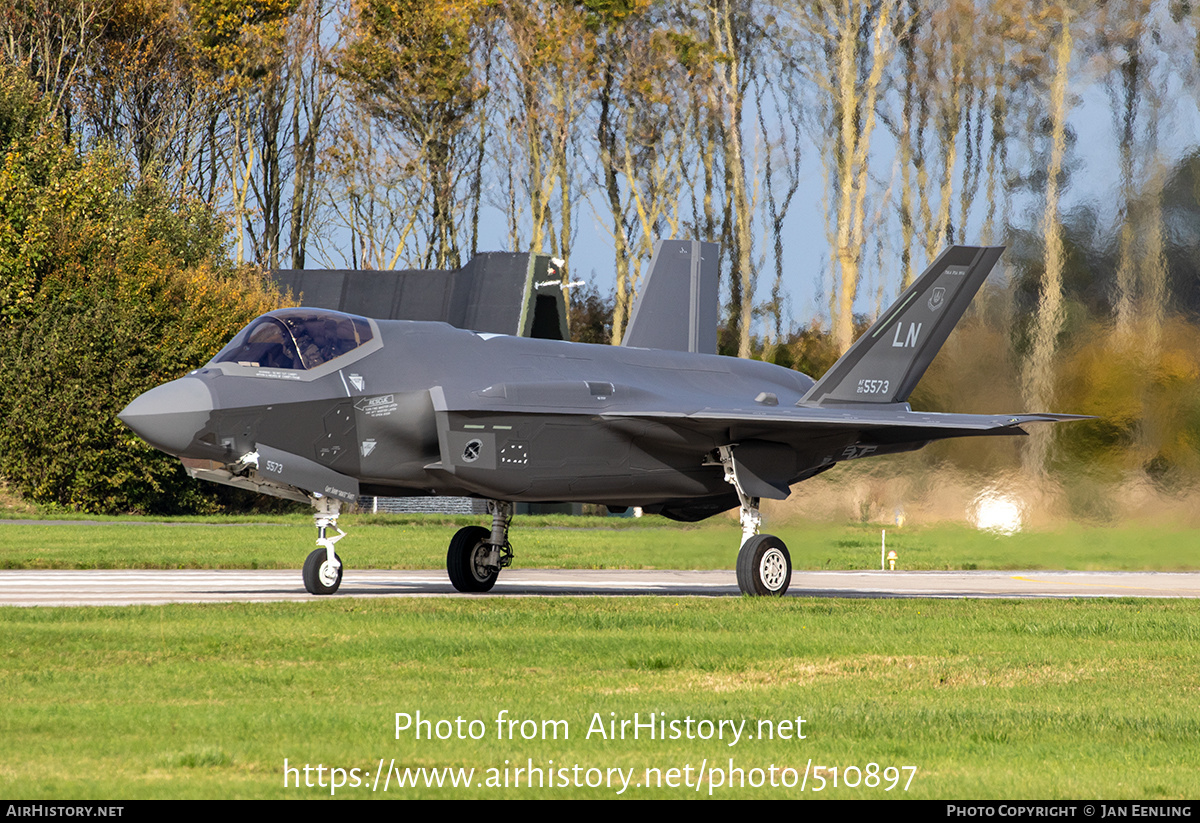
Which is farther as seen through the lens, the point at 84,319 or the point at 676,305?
the point at 84,319

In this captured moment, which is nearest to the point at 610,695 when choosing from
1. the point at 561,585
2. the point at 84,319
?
the point at 561,585

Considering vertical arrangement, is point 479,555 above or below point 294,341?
below

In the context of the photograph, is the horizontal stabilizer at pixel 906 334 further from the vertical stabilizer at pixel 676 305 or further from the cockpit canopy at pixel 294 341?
the cockpit canopy at pixel 294 341

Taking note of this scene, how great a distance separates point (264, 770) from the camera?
6.48m

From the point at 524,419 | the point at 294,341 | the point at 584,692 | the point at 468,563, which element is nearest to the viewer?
the point at 584,692

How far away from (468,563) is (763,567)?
381cm

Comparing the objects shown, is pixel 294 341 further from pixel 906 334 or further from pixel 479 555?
pixel 906 334

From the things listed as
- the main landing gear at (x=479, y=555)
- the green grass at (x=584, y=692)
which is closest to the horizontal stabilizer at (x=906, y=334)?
the main landing gear at (x=479, y=555)

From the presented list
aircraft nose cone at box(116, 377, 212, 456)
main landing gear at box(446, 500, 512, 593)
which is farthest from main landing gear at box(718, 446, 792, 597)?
aircraft nose cone at box(116, 377, 212, 456)

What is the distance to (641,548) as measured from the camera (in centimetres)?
2675

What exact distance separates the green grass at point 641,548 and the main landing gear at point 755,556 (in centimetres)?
288

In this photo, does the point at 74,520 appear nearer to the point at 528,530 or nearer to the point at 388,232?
the point at 528,530

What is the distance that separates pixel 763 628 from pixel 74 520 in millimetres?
27327
